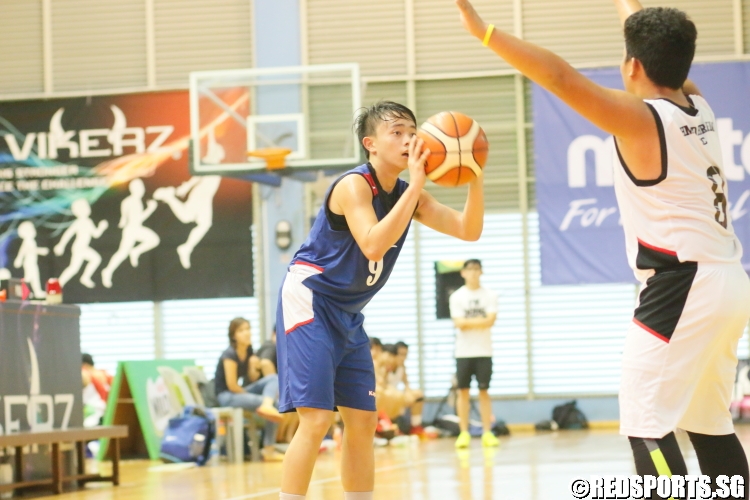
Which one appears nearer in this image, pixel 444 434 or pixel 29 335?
pixel 29 335

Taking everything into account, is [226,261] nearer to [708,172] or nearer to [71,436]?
[71,436]

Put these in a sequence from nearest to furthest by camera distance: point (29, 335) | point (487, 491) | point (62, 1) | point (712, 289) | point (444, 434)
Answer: point (712, 289) < point (487, 491) < point (29, 335) < point (444, 434) < point (62, 1)

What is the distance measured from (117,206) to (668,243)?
12225 mm

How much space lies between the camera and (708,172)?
2.96 metres

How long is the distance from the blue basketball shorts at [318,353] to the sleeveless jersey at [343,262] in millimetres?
33

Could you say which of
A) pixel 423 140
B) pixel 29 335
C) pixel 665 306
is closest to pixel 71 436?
pixel 29 335

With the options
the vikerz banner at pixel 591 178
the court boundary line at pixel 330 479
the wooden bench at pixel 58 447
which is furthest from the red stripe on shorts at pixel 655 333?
the vikerz banner at pixel 591 178

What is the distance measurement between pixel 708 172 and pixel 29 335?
5.37 metres

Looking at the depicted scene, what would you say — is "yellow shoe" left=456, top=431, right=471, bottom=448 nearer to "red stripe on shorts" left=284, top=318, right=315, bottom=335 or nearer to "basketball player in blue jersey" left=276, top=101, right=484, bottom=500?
"basketball player in blue jersey" left=276, top=101, right=484, bottom=500

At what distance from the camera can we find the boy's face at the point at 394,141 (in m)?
3.93

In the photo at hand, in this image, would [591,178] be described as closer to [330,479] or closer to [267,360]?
[267,360]

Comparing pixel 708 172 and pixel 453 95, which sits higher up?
pixel 453 95

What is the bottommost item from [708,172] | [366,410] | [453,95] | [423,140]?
[366,410]

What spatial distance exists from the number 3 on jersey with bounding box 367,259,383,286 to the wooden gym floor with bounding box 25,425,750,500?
202 cm
